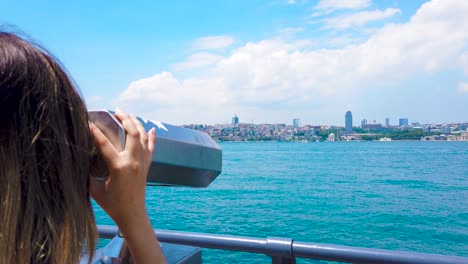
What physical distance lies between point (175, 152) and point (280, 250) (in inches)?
31.8

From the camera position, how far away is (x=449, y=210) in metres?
26.3

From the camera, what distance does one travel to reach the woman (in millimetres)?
610

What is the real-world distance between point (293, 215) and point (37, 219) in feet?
84.6

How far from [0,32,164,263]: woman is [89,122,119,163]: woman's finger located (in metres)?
0.02

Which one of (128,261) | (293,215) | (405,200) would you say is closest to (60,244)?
(128,261)

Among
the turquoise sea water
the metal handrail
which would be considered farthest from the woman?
the turquoise sea water

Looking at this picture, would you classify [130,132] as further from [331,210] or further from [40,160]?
[331,210]

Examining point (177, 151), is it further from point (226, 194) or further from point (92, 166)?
point (226, 194)

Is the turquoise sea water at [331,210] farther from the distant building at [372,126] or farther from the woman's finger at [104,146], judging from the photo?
the distant building at [372,126]

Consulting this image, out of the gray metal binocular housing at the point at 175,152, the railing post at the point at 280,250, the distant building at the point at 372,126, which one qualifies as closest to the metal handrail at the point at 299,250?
the railing post at the point at 280,250

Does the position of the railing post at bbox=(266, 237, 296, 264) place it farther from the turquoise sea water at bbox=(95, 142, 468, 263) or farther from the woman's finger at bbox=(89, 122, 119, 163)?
the turquoise sea water at bbox=(95, 142, 468, 263)

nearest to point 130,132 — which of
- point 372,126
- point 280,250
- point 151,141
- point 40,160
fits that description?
point 151,141

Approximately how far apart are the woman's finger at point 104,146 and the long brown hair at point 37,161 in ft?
0.17

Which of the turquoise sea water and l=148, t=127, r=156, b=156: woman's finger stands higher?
l=148, t=127, r=156, b=156: woman's finger
